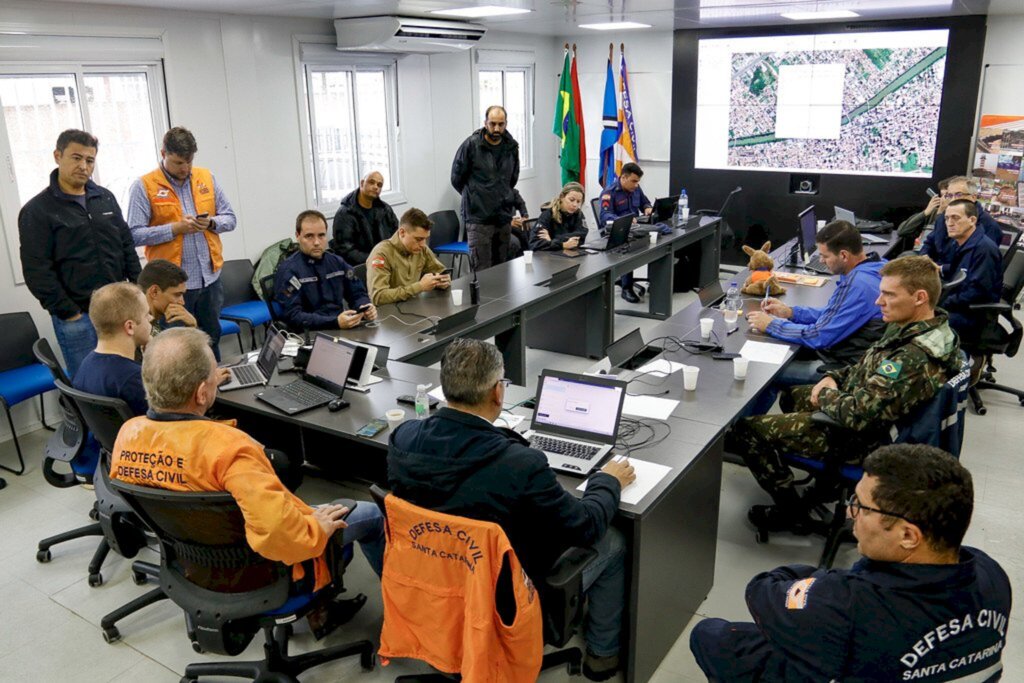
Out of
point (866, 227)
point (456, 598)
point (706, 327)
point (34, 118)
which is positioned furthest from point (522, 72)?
point (456, 598)

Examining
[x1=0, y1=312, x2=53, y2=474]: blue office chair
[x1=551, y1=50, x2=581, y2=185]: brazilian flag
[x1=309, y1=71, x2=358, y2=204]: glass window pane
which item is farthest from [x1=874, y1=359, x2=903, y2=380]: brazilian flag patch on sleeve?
[x1=551, y1=50, x2=581, y2=185]: brazilian flag

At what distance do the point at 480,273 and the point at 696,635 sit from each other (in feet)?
13.2

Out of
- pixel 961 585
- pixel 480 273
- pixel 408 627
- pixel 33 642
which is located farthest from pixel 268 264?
pixel 961 585

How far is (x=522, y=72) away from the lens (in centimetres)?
953

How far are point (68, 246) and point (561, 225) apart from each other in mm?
3789

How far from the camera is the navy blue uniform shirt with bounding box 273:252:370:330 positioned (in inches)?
170

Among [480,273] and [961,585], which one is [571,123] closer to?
[480,273]

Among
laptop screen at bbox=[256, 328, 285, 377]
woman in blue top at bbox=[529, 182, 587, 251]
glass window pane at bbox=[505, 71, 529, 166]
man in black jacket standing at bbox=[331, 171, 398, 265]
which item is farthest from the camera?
glass window pane at bbox=[505, 71, 529, 166]

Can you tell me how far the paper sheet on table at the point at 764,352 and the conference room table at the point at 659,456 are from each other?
0.04 meters

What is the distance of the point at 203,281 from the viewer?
491 cm

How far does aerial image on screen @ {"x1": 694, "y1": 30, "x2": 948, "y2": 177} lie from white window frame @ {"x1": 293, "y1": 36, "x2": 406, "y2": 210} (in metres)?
3.60

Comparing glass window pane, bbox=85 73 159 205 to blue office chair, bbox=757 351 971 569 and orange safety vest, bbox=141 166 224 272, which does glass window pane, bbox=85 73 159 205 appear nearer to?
orange safety vest, bbox=141 166 224 272

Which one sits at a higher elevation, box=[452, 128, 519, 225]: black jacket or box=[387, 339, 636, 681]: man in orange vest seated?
box=[452, 128, 519, 225]: black jacket

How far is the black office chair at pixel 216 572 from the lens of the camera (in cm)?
224
